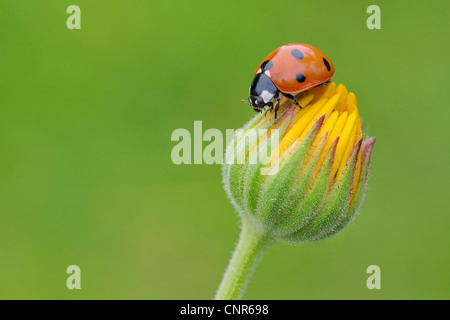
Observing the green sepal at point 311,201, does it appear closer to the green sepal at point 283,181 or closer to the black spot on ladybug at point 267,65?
the green sepal at point 283,181

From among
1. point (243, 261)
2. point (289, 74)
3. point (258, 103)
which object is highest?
point (289, 74)

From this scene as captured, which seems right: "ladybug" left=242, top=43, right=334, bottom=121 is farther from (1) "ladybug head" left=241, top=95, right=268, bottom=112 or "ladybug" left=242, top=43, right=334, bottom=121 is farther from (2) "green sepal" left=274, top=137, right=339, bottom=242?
(2) "green sepal" left=274, top=137, right=339, bottom=242

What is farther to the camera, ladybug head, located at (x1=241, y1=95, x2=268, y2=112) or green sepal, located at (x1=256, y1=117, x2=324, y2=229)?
ladybug head, located at (x1=241, y1=95, x2=268, y2=112)

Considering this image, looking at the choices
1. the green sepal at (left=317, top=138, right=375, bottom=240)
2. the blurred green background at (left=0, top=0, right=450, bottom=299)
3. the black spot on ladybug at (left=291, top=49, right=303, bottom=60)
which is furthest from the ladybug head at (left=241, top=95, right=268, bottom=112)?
the blurred green background at (left=0, top=0, right=450, bottom=299)

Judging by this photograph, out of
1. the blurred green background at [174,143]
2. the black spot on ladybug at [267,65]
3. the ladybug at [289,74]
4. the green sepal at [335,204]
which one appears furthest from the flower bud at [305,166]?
the blurred green background at [174,143]

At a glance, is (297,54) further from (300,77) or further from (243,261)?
(243,261)

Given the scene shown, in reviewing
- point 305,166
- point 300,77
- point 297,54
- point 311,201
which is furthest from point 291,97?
point 311,201
